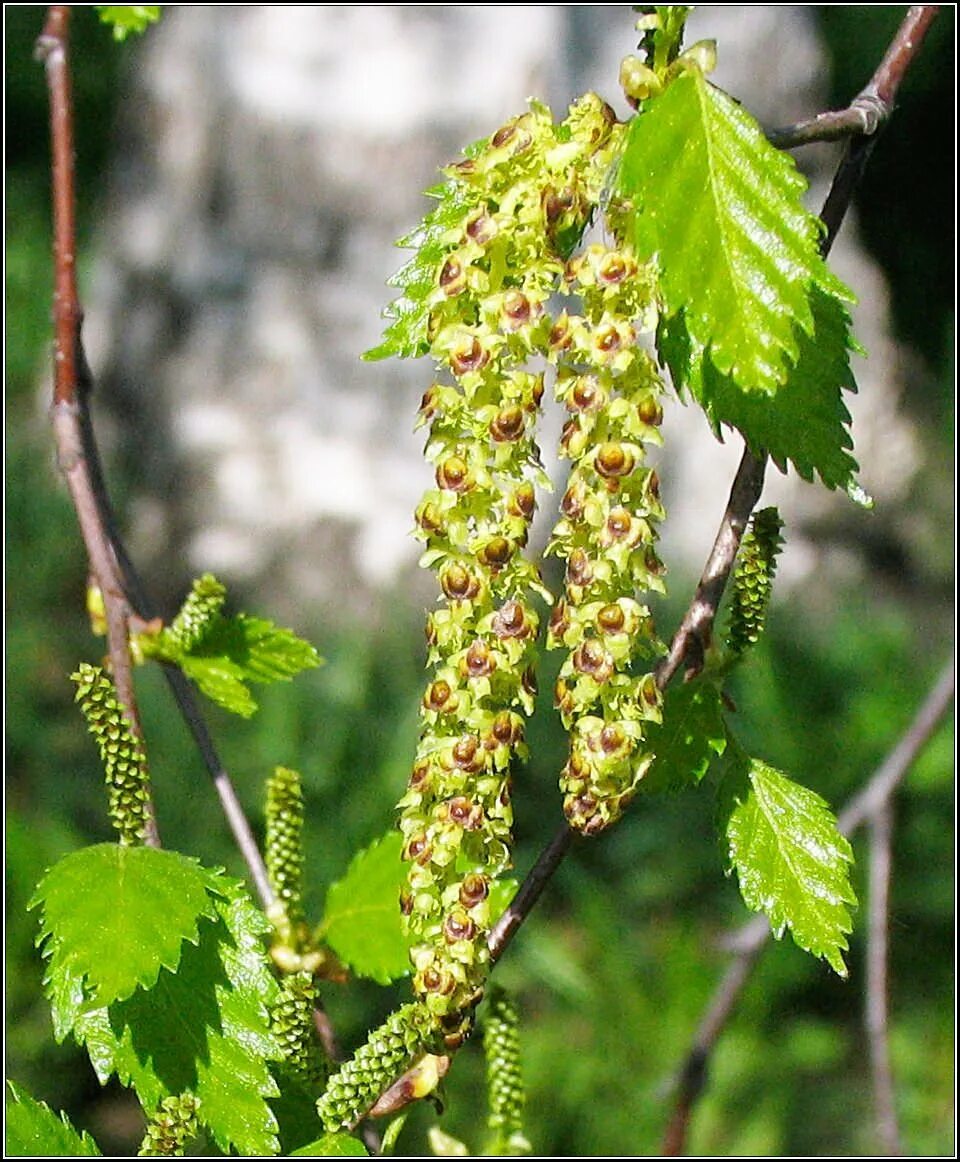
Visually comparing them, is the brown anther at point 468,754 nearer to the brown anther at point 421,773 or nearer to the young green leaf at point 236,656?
the brown anther at point 421,773

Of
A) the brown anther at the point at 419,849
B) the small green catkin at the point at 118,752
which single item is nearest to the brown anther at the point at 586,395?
the brown anther at the point at 419,849

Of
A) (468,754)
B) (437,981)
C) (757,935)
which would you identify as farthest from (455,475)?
(757,935)

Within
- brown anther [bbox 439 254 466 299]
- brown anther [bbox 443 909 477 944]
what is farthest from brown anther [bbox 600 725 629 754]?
brown anther [bbox 439 254 466 299]

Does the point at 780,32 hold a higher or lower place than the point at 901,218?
higher

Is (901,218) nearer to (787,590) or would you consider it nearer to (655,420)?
(787,590)

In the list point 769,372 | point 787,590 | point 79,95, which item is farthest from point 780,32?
point 769,372
